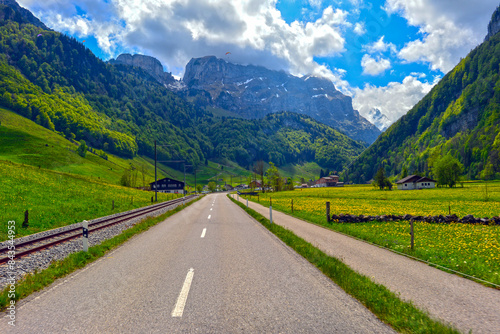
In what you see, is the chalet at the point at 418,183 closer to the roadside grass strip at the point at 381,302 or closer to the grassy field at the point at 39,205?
the grassy field at the point at 39,205

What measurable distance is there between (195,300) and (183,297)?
0.36 meters

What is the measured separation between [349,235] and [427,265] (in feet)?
20.6

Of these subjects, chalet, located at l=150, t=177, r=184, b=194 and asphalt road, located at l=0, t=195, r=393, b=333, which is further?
chalet, located at l=150, t=177, r=184, b=194

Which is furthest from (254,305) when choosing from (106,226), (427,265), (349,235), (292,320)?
(106,226)

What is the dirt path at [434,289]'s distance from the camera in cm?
518

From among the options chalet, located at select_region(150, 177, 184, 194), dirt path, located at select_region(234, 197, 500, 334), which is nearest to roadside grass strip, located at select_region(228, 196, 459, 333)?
dirt path, located at select_region(234, 197, 500, 334)

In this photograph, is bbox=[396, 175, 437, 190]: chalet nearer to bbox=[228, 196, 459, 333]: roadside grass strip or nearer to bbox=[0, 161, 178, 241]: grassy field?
bbox=[0, 161, 178, 241]: grassy field

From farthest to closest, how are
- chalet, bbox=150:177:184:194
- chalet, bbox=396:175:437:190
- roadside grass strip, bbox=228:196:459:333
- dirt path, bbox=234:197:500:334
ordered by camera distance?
chalet, bbox=150:177:184:194 < chalet, bbox=396:175:437:190 < dirt path, bbox=234:197:500:334 < roadside grass strip, bbox=228:196:459:333

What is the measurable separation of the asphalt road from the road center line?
2 cm

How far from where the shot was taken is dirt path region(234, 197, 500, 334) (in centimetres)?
518

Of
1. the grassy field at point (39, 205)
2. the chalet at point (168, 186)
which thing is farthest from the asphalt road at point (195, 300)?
the chalet at point (168, 186)

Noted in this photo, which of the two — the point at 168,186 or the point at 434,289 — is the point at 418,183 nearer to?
the point at 168,186

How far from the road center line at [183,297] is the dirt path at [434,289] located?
5.23 meters

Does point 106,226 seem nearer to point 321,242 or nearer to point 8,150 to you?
point 321,242
